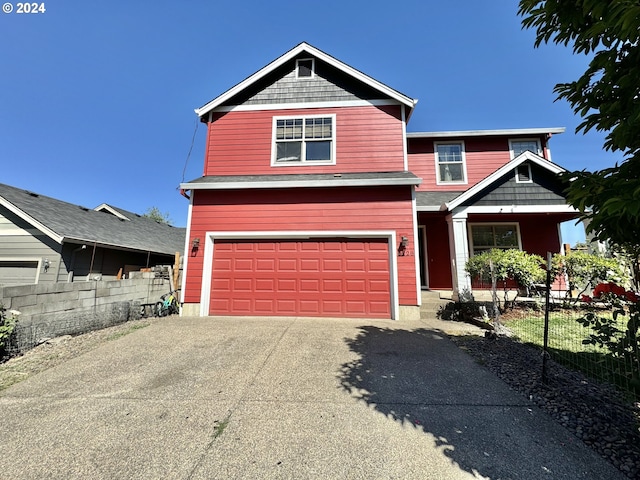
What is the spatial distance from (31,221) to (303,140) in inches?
368

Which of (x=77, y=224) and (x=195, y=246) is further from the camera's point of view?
(x=77, y=224)

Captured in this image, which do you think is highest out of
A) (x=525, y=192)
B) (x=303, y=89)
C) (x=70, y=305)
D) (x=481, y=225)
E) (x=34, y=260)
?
(x=303, y=89)

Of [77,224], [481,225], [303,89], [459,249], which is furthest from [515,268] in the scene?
[77,224]

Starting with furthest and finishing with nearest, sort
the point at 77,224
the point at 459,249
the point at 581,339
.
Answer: the point at 77,224 → the point at 459,249 → the point at 581,339

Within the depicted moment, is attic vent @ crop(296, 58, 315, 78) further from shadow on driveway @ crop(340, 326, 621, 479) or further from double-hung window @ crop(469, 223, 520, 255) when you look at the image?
shadow on driveway @ crop(340, 326, 621, 479)

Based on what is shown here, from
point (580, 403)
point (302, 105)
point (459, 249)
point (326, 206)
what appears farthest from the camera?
point (302, 105)

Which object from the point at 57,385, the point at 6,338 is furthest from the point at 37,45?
the point at 57,385

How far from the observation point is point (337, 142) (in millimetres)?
8227

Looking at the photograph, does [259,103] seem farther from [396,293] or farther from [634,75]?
[634,75]

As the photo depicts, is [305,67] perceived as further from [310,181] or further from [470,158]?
[470,158]

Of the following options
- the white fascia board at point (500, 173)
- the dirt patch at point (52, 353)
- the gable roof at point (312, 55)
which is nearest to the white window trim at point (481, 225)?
the white fascia board at point (500, 173)

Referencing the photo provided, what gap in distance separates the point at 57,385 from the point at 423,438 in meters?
4.55

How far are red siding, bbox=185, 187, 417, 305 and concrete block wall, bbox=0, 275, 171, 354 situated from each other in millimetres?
1397

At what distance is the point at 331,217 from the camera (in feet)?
24.4
